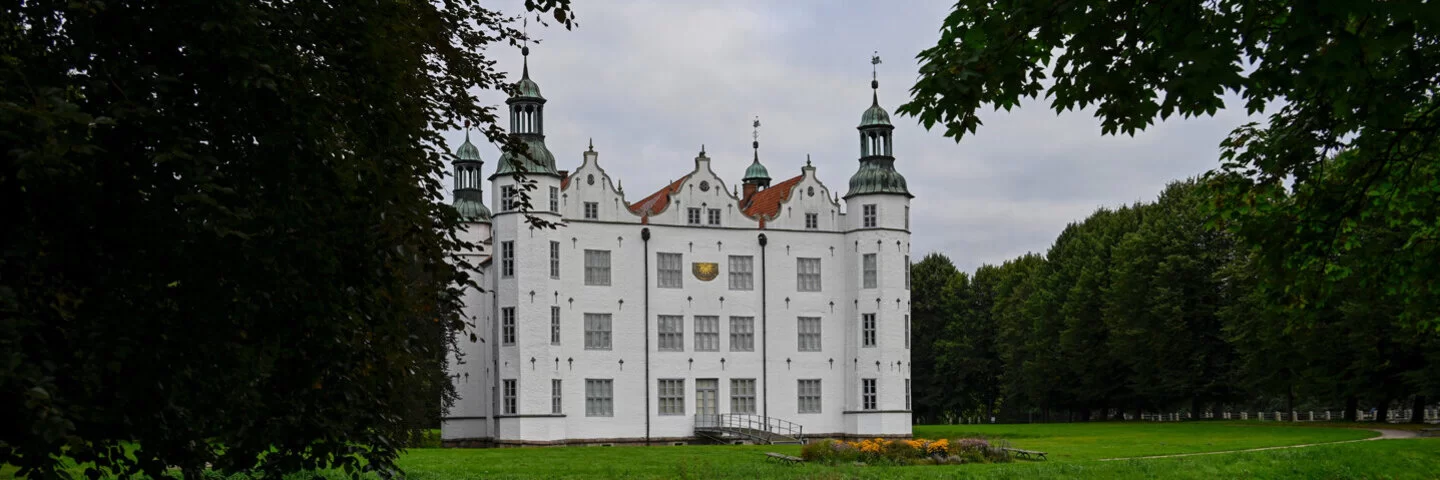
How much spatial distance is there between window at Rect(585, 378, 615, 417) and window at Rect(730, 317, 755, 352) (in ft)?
15.1

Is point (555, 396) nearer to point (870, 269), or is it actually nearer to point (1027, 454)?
point (870, 269)

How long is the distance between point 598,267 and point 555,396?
182 inches

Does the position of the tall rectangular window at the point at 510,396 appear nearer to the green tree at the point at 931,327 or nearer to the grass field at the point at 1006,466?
the grass field at the point at 1006,466

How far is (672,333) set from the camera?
1805 inches

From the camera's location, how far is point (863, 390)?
46812 millimetres

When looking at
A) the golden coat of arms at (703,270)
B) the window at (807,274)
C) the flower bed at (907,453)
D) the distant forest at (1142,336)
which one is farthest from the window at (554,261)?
the distant forest at (1142,336)

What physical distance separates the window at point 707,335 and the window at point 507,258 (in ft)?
22.3

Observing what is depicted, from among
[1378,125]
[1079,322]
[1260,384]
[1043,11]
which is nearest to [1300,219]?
[1378,125]

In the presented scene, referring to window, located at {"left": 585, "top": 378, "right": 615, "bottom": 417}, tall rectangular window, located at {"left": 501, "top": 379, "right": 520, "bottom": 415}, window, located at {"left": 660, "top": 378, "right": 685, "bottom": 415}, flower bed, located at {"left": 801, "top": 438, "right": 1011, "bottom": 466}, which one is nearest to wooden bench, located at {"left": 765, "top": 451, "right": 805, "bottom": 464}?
flower bed, located at {"left": 801, "top": 438, "right": 1011, "bottom": 466}

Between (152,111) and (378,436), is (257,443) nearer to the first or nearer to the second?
(378,436)

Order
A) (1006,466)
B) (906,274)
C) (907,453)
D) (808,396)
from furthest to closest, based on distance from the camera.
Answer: (906,274) → (808,396) → (907,453) → (1006,466)

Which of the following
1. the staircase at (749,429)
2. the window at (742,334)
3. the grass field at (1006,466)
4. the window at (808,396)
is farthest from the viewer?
the window at (808,396)

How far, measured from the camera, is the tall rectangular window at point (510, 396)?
43062 millimetres

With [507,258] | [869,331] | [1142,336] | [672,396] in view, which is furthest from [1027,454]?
[1142,336]
